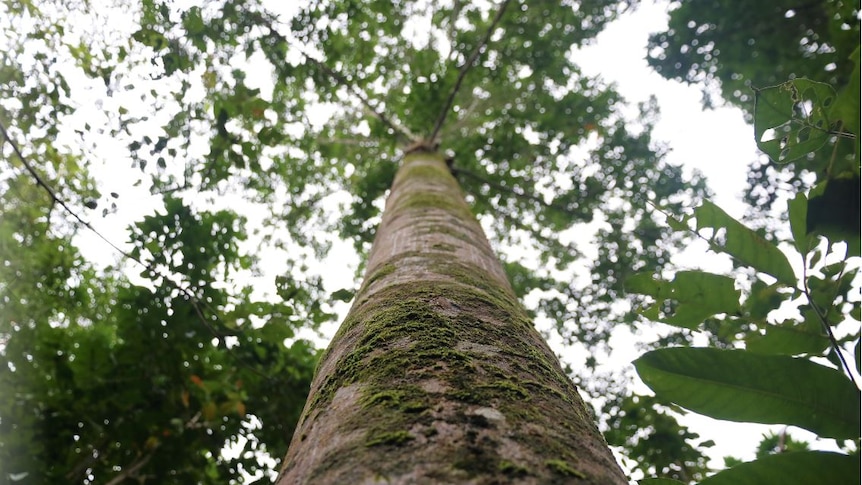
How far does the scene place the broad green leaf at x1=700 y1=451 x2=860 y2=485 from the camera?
82cm

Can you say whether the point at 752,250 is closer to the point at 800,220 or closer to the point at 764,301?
the point at 800,220

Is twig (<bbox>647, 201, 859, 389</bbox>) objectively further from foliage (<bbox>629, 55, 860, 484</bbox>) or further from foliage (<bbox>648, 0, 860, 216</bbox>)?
foliage (<bbox>648, 0, 860, 216</bbox>)

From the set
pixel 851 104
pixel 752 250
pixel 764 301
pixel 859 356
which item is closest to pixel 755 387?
pixel 859 356

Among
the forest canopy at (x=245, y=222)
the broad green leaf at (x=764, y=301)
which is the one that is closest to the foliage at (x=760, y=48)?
the forest canopy at (x=245, y=222)

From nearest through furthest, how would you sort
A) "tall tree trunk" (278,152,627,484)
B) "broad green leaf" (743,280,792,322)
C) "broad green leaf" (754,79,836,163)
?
1. "tall tree trunk" (278,152,627,484)
2. "broad green leaf" (754,79,836,163)
3. "broad green leaf" (743,280,792,322)

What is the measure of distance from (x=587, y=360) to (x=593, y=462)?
4564mm

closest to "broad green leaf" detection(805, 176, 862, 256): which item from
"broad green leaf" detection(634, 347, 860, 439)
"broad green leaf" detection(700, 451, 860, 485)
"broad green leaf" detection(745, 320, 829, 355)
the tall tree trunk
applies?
"broad green leaf" detection(745, 320, 829, 355)

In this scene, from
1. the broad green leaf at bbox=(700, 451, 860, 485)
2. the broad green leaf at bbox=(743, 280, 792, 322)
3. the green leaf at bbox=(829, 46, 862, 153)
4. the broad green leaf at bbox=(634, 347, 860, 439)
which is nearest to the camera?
the broad green leaf at bbox=(700, 451, 860, 485)

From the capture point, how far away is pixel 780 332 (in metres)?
1.27

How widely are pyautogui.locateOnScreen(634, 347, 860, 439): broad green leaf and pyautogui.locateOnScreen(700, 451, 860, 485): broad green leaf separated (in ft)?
0.37

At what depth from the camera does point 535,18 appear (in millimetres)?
6633

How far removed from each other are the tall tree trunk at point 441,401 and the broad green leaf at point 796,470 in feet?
0.80

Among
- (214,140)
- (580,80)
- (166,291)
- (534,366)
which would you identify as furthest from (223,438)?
(580,80)

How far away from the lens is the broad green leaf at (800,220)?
1.24 meters
